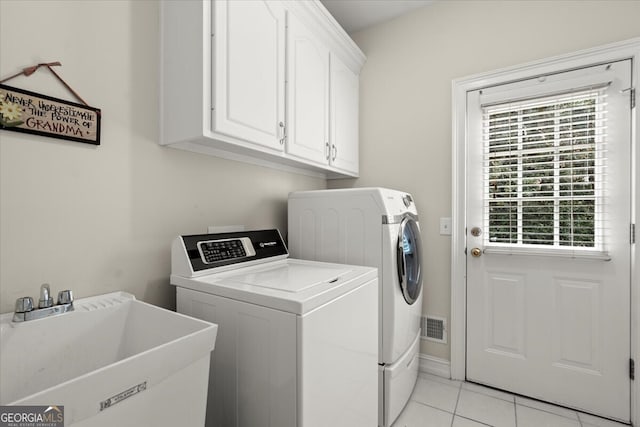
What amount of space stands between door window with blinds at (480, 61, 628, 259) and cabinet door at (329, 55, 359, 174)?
0.95 m

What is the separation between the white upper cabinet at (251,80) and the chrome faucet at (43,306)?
744 millimetres

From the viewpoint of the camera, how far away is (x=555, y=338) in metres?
1.89

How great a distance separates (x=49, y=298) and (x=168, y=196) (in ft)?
1.99

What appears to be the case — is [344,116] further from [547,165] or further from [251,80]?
[547,165]

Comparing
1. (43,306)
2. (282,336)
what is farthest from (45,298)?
(282,336)

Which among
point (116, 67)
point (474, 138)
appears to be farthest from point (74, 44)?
point (474, 138)

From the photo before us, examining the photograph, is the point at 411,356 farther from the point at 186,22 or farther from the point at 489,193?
the point at 186,22

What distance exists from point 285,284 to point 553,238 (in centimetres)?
177

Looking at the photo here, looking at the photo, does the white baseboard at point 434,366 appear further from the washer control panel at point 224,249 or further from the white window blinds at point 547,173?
the washer control panel at point 224,249

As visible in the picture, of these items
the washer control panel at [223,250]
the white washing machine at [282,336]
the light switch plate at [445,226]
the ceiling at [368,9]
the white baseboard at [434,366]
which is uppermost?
the ceiling at [368,9]

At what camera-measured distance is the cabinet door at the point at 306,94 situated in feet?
5.64

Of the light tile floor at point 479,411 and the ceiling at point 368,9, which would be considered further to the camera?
the ceiling at point 368,9

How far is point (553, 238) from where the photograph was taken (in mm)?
1889

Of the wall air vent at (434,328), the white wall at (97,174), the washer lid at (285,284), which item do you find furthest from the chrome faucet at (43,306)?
the wall air vent at (434,328)
